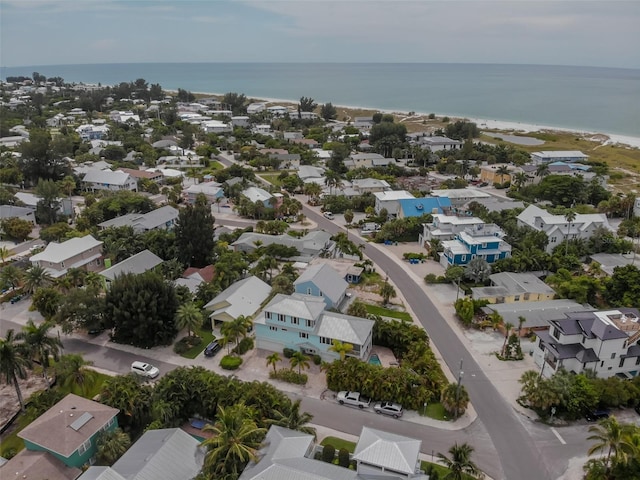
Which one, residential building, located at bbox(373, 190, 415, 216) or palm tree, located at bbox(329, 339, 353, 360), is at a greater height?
residential building, located at bbox(373, 190, 415, 216)

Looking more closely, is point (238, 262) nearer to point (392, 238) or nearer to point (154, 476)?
point (392, 238)

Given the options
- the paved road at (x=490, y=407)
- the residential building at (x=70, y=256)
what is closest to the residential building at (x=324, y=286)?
the paved road at (x=490, y=407)

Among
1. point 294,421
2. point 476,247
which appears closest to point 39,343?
point 294,421

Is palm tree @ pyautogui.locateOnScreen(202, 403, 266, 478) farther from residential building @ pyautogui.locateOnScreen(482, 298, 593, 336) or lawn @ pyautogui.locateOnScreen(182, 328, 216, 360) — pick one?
residential building @ pyautogui.locateOnScreen(482, 298, 593, 336)

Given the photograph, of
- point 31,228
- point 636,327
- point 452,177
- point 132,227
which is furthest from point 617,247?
point 31,228

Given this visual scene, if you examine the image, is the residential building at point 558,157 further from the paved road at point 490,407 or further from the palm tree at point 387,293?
the palm tree at point 387,293

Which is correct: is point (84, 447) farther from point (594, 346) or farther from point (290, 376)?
Answer: point (594, 346)

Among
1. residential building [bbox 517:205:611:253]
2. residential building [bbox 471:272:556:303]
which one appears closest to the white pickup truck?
residential building [bbox 471:272:556:303]
